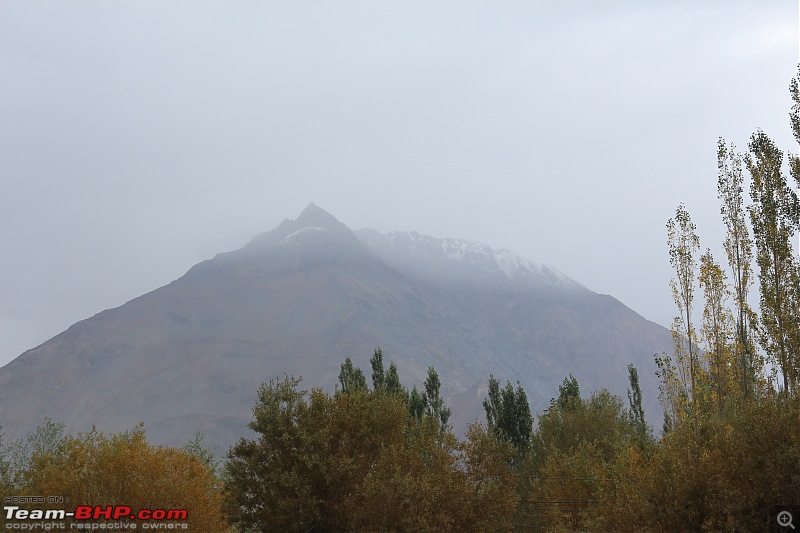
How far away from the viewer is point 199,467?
42.8m

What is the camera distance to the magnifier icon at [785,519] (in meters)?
21.1

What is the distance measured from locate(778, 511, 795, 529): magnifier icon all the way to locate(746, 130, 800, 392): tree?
705cm

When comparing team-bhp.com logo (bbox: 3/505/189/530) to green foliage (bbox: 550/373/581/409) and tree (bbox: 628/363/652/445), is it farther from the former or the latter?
tree (bbox: 628/363/652/445)

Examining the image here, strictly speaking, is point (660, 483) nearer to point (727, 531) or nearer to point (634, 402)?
point (727, 531)

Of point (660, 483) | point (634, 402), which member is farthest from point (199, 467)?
point (634, 402)

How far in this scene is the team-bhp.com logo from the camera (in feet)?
113

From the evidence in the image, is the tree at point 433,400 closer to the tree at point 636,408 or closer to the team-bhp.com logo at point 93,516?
the tree at point 636,408

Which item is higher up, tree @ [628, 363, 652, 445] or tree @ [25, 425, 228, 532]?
tree @ [628, 363, 652, 445]

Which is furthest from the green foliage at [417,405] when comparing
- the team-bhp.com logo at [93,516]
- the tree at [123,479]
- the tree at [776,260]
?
the tree at [776,260]

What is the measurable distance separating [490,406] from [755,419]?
178 ft

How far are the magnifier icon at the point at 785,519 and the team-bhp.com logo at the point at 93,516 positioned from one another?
3104cm

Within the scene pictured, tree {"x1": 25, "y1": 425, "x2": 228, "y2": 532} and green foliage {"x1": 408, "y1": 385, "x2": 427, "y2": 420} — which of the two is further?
green foliage {"x1": 408, "y1": 385, "x2": 427, "y2": 420}

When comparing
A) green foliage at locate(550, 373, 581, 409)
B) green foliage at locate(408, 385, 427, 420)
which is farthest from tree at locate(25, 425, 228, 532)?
green foliage at locate(550, 373, 581, 409)

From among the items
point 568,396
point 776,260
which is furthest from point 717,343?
point 568,396
